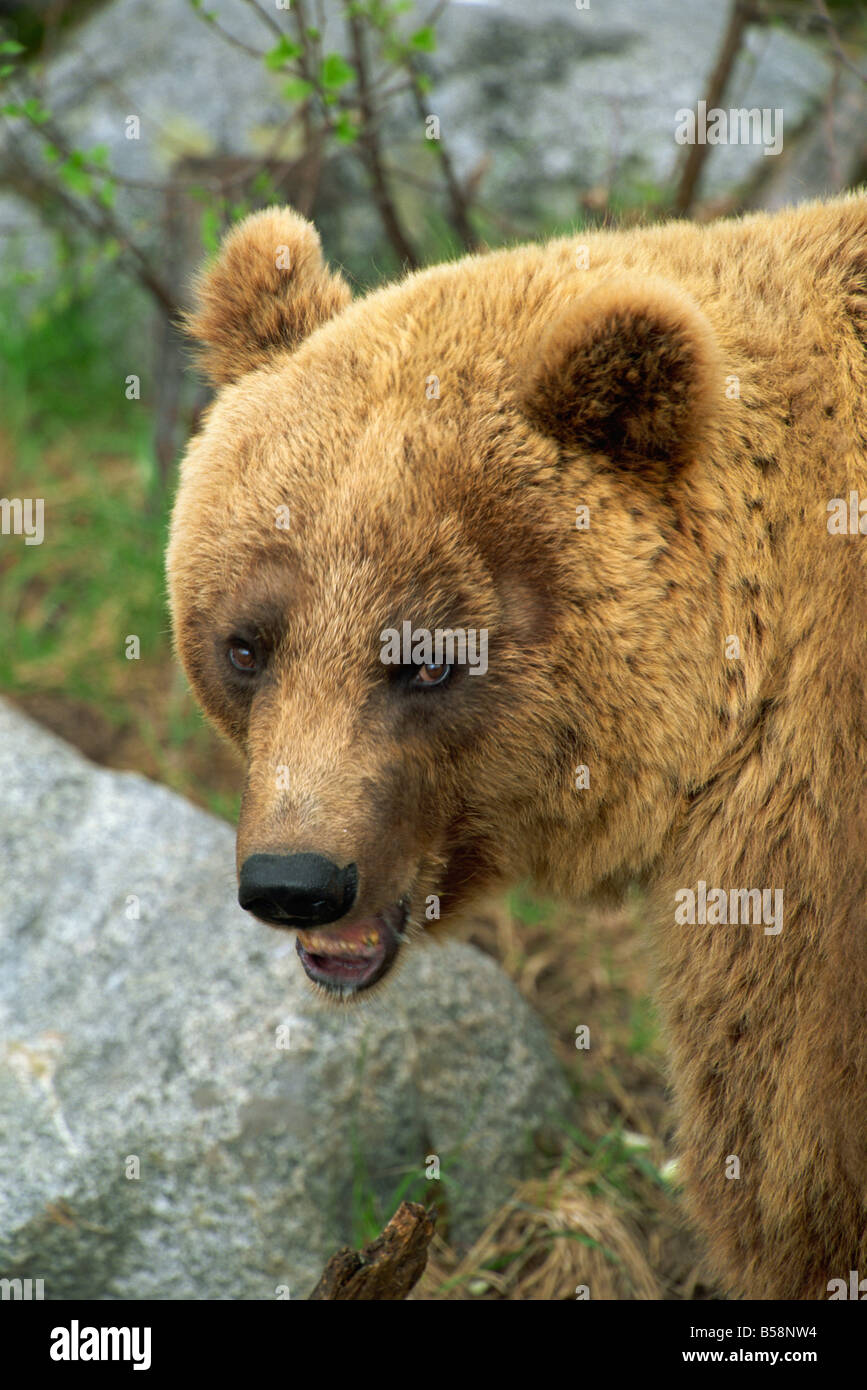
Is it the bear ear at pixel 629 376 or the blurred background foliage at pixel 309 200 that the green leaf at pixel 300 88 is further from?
the bear ear at pixel 629 376

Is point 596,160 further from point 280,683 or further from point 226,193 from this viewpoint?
point 280,683

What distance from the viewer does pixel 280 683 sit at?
3.08m

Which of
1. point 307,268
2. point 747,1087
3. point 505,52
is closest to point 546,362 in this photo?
point 307,268

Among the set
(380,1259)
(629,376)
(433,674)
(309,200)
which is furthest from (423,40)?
(380,1259)

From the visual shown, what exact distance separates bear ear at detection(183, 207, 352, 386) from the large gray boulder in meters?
1.86

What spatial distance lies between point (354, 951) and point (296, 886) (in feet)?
1.70

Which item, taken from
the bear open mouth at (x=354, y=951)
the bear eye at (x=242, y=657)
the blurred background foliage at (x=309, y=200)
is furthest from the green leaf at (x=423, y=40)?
the bear open mouth at (x=354, y=951)

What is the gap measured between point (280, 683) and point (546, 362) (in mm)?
964

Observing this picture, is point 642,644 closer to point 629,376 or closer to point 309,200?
point 629,376

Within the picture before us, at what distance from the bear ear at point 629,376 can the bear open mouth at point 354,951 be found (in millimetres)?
1235

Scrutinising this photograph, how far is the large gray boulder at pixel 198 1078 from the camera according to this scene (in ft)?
12.8

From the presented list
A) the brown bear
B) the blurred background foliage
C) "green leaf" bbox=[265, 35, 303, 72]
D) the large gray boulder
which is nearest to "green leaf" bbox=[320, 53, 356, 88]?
the blurred background foliage

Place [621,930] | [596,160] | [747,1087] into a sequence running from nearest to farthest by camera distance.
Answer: [747,1087] < [621,930] < [596,160]
